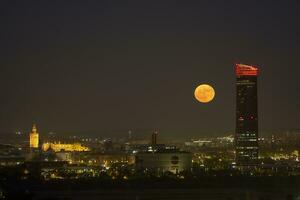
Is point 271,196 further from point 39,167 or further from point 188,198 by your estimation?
point 39,167

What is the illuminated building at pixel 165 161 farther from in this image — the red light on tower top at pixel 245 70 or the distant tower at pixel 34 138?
the distant tower at pixel 34 138

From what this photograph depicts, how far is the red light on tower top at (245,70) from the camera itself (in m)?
80.6

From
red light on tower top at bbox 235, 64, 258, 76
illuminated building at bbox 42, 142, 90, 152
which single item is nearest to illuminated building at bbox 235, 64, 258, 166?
red light on tower top at bbox 235, 64, 258, 76

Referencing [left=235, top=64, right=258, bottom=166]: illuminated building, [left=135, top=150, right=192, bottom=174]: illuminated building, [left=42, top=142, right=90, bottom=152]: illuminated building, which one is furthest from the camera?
[left=42, top=142, right=90, bottom=152]: illuminated building

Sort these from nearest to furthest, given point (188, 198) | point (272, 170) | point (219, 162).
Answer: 1. point (188, 198)
2. point (272, 170)
3. point (219, 162)

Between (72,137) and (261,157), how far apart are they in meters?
39.5

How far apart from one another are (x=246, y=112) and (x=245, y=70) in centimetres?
379

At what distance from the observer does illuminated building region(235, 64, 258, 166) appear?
7806 cm

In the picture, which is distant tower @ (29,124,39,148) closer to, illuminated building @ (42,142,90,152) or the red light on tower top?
illuminated building @ (42,142,90,152)

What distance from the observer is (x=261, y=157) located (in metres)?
78.8

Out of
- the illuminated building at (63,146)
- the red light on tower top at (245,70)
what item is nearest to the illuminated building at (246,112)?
the red light on tower top at (245,70)

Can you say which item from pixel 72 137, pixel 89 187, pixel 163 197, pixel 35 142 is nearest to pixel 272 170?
pixel 89 187

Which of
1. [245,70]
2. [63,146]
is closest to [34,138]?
[63,146]

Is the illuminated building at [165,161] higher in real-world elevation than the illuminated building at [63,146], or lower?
lower
